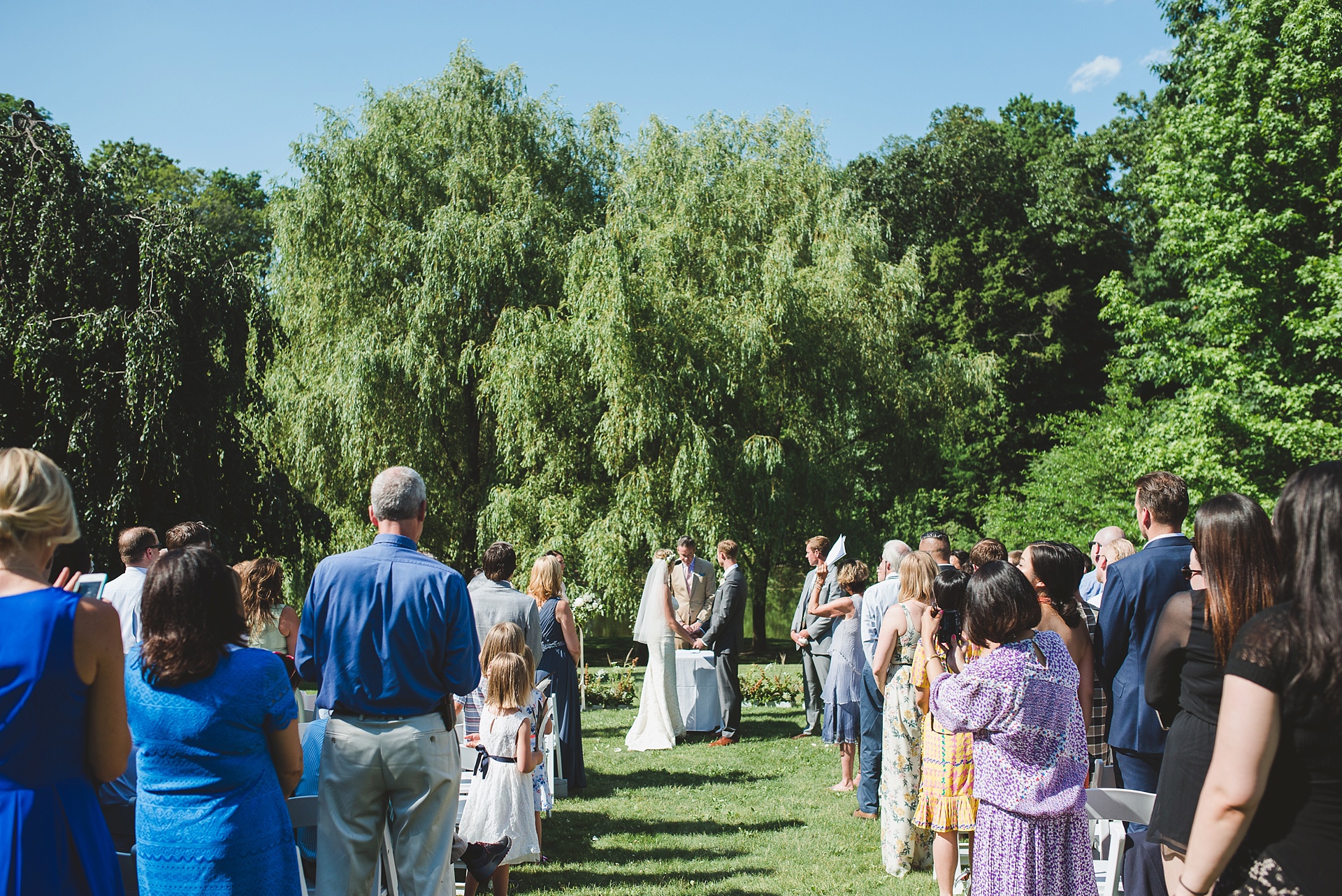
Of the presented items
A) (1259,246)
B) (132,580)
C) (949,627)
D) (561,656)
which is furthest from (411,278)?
(1259,246)

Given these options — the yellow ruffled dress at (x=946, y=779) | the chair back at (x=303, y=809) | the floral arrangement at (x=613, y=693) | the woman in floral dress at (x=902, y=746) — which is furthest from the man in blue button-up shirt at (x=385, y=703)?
the floral arrangement at (x=613, y=693)

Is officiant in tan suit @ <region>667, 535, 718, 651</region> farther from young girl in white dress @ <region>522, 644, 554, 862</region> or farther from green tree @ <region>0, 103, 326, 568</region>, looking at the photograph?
green tree @ <region>0, 103, 326, 568</region>

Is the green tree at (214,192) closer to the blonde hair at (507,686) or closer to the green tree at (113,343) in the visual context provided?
the green tree at (113,343)

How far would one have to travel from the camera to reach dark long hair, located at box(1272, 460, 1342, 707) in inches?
82.0

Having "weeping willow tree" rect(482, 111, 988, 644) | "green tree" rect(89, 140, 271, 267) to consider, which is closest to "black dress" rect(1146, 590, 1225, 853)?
"weeping willow tree" rect(482, 111, 988, 644)

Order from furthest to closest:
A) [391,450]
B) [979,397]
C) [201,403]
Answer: [979,397] → [391,450] → [201,403]

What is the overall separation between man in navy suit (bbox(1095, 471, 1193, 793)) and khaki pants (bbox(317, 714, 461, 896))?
311 cm

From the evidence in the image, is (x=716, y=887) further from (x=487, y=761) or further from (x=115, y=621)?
(x=115, y=621)

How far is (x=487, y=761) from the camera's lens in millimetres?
5586

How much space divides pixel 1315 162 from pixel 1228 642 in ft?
68.6

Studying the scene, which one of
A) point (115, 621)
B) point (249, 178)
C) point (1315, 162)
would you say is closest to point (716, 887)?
point (115, 621)

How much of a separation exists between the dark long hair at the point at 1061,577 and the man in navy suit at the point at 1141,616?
0.26 m

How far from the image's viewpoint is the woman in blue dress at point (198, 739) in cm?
317

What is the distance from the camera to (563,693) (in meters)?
8.23
